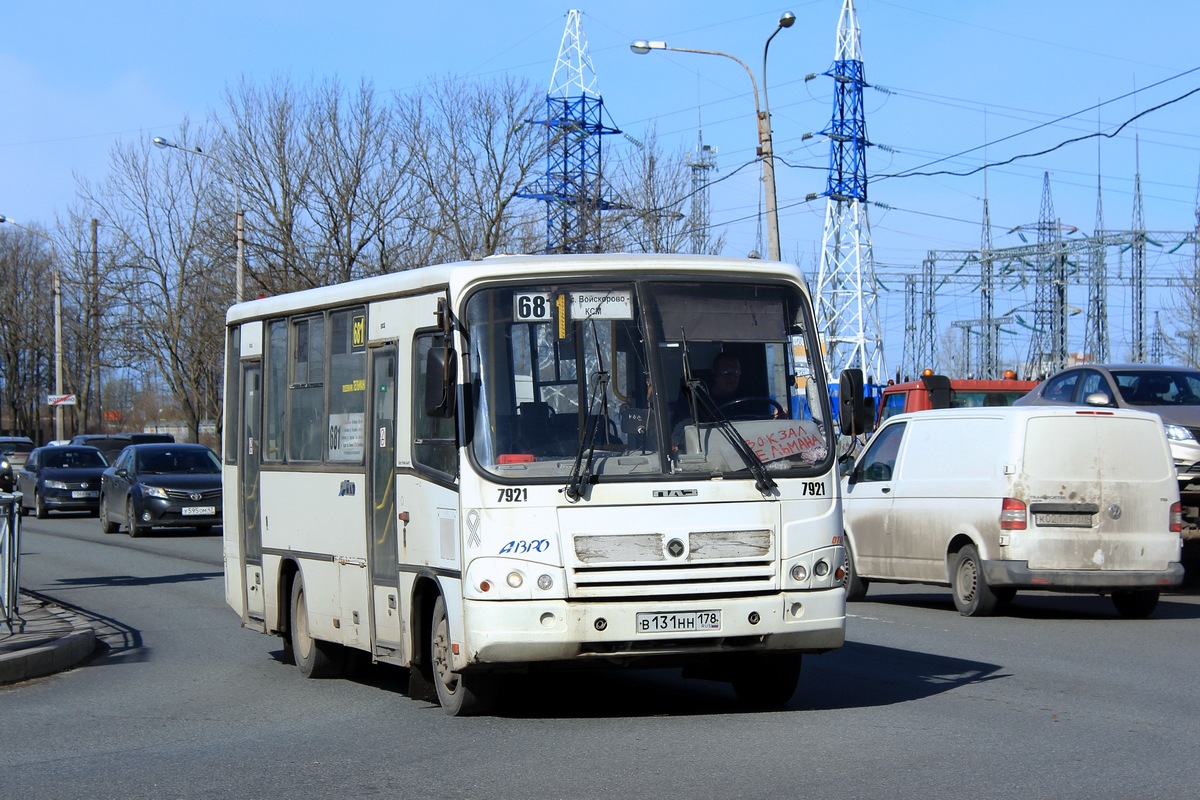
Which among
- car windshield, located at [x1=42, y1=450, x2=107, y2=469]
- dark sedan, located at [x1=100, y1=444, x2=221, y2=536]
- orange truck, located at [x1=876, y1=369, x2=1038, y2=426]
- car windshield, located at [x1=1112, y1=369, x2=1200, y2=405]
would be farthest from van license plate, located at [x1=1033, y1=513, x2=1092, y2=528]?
car windshield, located at [x1=42, y1=450, x2=107, y2=469]

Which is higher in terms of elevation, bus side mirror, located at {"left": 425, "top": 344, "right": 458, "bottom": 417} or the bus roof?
the bus roof

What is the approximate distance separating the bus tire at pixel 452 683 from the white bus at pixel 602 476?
0.01 meters

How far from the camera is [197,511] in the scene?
28.9 metres

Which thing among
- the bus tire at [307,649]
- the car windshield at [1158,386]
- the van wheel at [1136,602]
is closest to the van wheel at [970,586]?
the van wheel at [1136,602]

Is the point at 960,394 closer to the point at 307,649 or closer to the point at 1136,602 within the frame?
the point at 1136,602

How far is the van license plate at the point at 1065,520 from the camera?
14.5m

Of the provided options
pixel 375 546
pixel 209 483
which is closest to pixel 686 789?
pixel 375 546

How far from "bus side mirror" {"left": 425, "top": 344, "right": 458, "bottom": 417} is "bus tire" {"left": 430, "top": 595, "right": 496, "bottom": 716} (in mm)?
1179

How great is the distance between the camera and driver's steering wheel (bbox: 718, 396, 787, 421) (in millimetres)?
8923

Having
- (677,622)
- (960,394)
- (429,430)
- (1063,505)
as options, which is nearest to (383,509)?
(429,430)

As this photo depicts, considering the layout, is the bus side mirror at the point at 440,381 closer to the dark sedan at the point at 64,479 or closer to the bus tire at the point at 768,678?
the bus tire at the point at 768,678

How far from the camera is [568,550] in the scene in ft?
27.7

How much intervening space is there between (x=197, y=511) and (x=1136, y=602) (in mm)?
18701

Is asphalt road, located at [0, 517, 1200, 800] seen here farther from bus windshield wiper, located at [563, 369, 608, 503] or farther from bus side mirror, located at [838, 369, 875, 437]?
bus side mirror, located at [838, 369, 875, 437]
